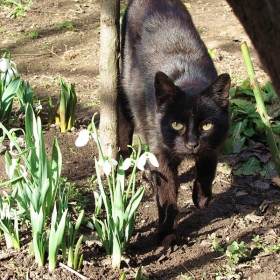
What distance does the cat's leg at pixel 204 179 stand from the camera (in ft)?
12.3

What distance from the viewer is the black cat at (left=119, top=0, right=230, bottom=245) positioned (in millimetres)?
3381

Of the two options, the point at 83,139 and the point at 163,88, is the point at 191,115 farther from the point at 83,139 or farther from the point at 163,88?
the point at 83,139

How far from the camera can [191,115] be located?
11.0ft

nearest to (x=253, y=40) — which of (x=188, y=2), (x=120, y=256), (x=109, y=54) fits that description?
(x=120, y=256)

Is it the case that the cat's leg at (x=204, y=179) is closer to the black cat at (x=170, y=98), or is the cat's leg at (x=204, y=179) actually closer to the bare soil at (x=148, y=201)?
the black cat at (x=170, y=98)

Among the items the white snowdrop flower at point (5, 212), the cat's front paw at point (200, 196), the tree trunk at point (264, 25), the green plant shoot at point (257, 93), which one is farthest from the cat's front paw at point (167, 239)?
the tree trunk at point (264, 25)

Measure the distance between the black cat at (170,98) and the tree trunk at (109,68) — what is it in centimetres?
23

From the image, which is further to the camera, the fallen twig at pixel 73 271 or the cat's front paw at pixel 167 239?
the cat's front paw at pixel 167 239

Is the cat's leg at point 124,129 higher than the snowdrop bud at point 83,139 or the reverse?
the reverse

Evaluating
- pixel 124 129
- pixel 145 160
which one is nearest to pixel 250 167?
pixel 124 129

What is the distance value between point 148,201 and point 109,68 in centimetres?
107

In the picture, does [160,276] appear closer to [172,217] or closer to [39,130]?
[172,217]

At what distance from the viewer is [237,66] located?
6027mm

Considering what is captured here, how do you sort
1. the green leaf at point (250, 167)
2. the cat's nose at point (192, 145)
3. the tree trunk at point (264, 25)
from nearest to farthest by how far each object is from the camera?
the tree trunk at point (264, 25), the cat's nose at point (192, 145), the green leaf at point (250, 167)
